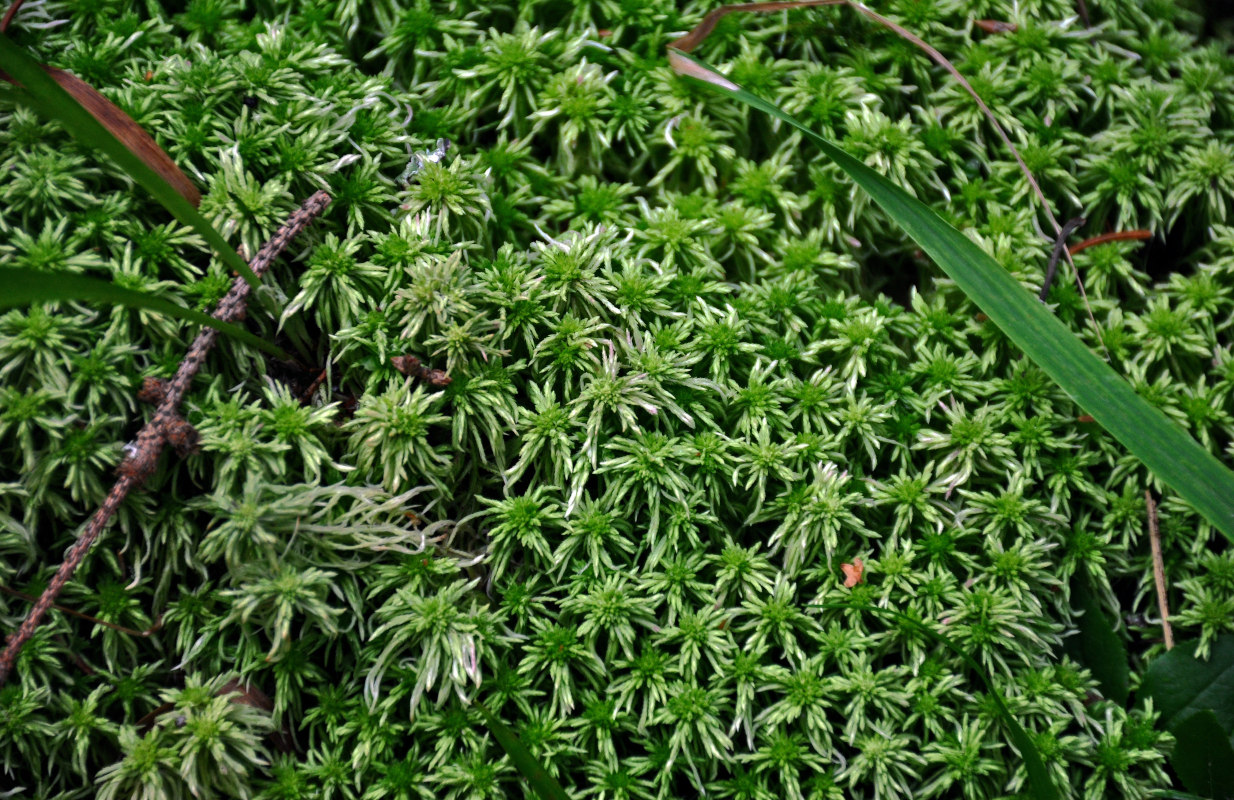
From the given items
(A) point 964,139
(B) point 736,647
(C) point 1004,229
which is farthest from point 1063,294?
(B) point 736,647

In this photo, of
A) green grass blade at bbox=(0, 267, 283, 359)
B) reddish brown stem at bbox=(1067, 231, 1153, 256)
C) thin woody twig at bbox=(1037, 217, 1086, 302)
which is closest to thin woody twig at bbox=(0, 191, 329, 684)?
green grass blade at bbox=(0, 267, 283, 359)

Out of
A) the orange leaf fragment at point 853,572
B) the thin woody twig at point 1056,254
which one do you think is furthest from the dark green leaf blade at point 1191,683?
the thin woody twig at point 1056,254

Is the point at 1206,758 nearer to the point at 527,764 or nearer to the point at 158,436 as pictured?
the point at 527,764

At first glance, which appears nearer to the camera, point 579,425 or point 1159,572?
point 579,425

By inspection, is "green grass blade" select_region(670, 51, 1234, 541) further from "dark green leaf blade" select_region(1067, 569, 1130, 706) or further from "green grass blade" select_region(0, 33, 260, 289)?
"green grass blade" select_region(0, 33, 260, 289)

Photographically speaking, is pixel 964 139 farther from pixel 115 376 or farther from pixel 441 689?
pixel 115 376

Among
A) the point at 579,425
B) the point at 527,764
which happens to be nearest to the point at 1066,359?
the point at 579,425
